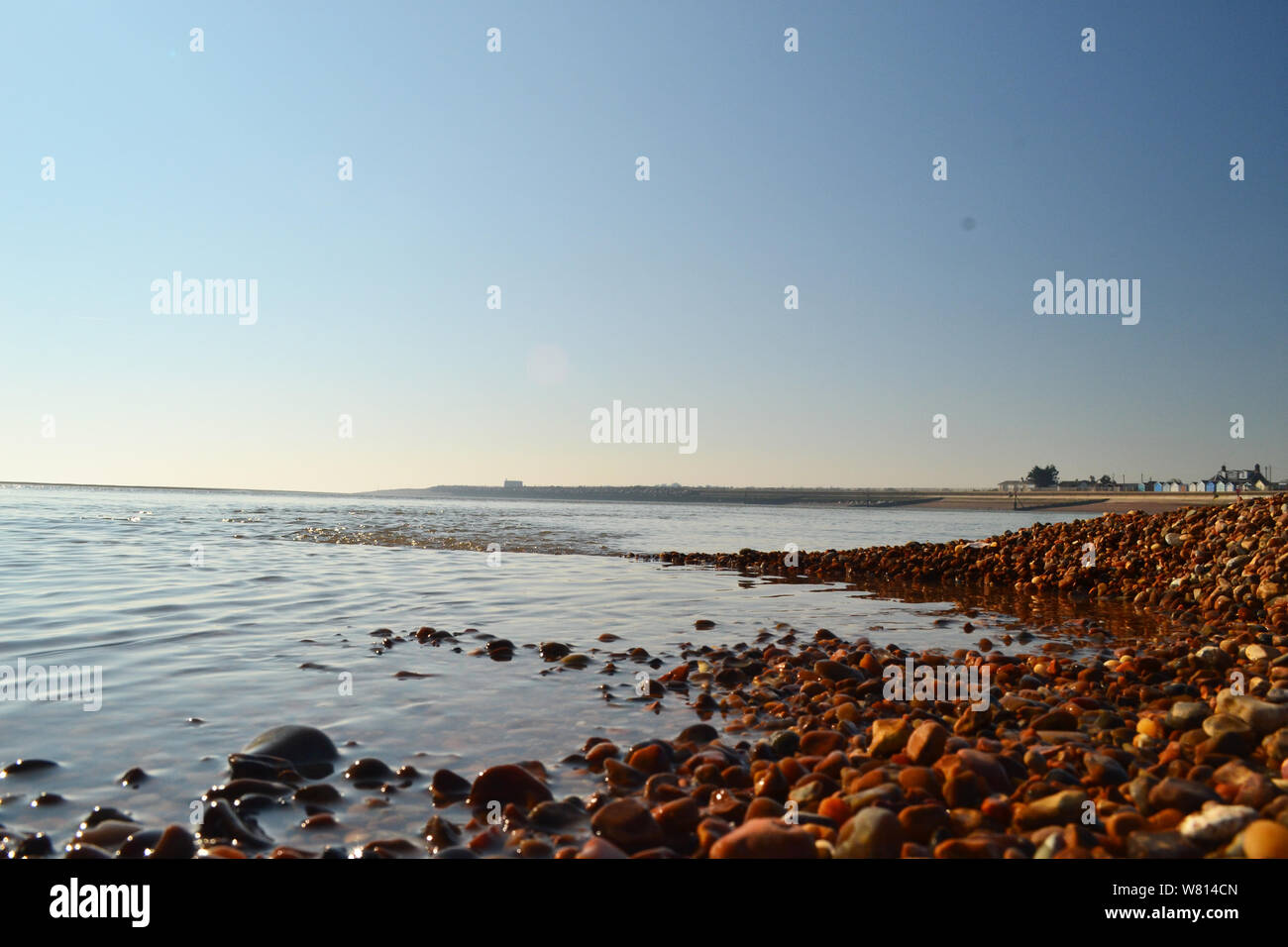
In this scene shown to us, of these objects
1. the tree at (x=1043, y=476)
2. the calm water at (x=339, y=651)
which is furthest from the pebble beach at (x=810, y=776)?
the tree at (x=1043, y=476)

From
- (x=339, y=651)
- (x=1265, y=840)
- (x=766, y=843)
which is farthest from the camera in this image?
(x=339, y=651)

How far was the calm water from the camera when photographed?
14.3ft

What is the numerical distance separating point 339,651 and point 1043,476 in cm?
14080

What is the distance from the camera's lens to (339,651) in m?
7.43

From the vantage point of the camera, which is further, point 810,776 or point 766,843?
point 810,776

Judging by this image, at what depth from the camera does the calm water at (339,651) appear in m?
4.34

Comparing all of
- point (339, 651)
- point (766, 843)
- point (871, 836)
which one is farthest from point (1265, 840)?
point (339, 651)

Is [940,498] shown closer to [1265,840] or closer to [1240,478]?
[1240,478]

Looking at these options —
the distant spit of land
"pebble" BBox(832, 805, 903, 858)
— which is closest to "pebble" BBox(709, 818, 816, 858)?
"pebble" BBox(832, 805, 903, 858)

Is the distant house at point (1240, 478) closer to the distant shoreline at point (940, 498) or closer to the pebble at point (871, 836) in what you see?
the distant shoreline at point (940, 498)

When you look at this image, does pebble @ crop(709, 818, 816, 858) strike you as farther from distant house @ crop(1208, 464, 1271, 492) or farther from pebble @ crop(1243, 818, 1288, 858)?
distant house @ crop(1208, 464, 1271, 492)

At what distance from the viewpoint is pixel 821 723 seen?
5.09 meters

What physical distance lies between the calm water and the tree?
130m
